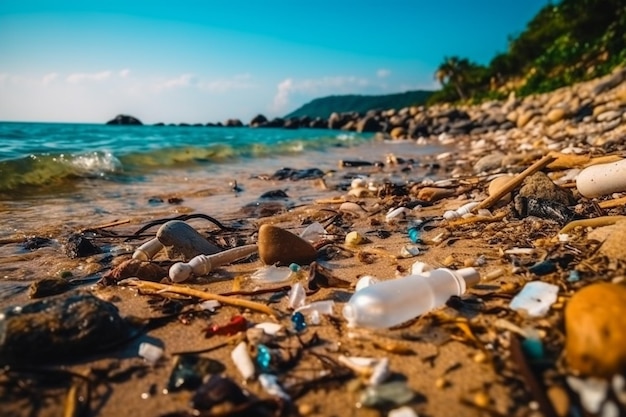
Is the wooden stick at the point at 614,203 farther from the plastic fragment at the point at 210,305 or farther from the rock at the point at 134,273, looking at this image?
the rock at the point at 134,273

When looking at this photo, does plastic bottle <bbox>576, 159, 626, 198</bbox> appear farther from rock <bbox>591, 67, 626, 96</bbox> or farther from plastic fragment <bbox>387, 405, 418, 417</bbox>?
rock <bbox>591, 67, 626, 96</bbox>

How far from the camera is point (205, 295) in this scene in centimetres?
192

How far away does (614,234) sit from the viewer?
1.76m

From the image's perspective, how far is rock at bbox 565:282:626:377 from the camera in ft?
3.35

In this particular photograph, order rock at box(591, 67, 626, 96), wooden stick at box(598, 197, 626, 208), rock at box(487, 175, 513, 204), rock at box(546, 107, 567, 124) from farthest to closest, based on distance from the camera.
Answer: rock at box(591, 67, 626, 96)
rock at box(546, 107, 567, 124)
rock at box(487, 175, 513, 204)
wooden stick at box(598, 197, 626, 208)

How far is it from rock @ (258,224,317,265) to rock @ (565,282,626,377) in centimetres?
154

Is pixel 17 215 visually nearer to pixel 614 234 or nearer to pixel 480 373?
pixel 480 373

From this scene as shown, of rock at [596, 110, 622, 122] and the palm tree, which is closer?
rock at [596, 110, 622, 122]

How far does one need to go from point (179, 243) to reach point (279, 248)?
733mm

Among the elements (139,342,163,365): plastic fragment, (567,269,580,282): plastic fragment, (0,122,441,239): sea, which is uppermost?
(567,269,580,282): plastic fragment

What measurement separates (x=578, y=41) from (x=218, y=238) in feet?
111

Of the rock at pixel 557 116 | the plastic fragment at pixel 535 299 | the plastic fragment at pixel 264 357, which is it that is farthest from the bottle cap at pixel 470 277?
the rock at pixel 557 116

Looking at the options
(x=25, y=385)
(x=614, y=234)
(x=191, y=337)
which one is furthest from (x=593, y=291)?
(x=25, y=385)

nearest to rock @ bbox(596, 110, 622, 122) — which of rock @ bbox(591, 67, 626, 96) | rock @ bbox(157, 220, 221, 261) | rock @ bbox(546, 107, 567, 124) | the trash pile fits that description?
rock @ bbox(546, 107, 567, 124)
